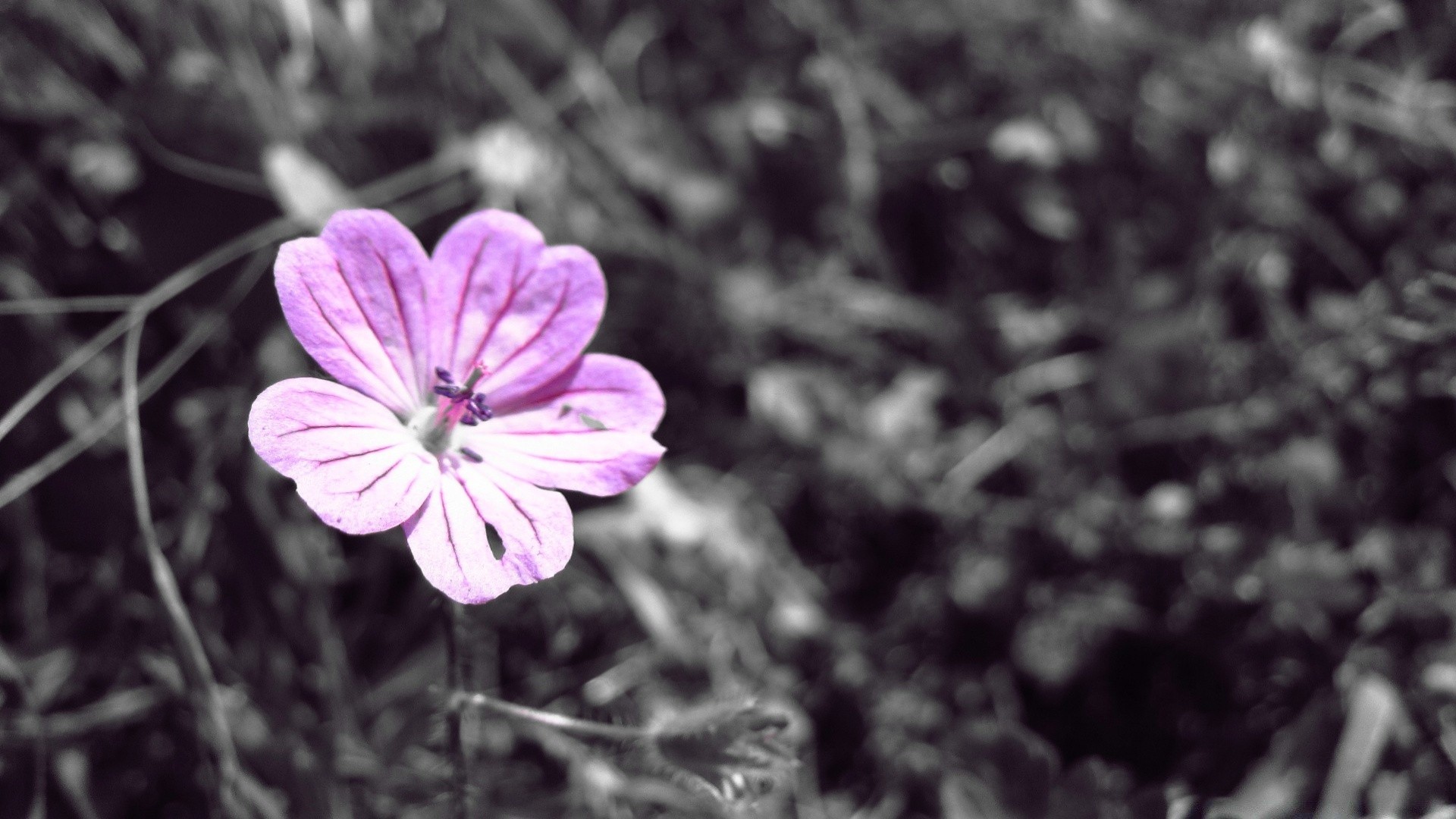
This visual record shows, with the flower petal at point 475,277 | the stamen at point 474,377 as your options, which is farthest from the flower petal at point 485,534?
the flower petal at point 475,277

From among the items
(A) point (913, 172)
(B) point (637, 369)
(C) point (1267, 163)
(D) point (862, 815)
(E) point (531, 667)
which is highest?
(A) point (913, 172)

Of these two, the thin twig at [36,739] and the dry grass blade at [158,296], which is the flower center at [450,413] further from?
the thin twig at [36,739]

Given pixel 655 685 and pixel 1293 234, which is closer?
pixel 655 685

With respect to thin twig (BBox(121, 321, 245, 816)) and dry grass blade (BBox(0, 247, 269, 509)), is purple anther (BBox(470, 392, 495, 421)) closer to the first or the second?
thin twig (BBox(121, 321, 245, 816))

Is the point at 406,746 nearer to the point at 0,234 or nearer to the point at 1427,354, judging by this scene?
the point at 0,234

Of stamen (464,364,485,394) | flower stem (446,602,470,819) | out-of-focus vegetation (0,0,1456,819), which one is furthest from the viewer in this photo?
out-of-focus vegetation (0,0,1456,819)

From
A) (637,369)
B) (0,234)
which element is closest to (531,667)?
(637,369)

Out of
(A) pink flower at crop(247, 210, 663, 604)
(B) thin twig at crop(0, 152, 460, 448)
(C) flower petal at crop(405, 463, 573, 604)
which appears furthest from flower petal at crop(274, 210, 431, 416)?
(B) thin twig at crop(0, 152, 460, 448)
